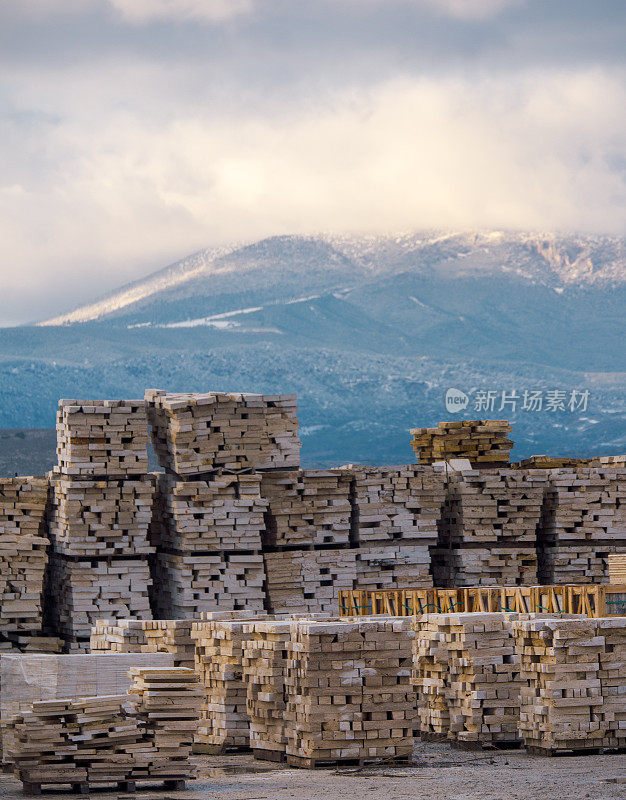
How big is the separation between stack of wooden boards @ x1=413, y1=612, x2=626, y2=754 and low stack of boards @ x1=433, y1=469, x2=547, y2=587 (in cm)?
396

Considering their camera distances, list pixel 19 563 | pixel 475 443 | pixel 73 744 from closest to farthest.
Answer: pixel 73 744 < pixel 19 563 < pixel 475 443

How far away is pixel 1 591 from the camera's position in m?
16.6

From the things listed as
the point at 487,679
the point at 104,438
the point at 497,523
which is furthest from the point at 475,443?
the point at 487,679

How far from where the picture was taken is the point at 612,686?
12.6m

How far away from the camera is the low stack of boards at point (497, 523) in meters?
17.8

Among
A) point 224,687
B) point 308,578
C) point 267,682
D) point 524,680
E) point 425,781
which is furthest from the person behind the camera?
point 308,578

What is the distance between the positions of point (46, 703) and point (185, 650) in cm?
302

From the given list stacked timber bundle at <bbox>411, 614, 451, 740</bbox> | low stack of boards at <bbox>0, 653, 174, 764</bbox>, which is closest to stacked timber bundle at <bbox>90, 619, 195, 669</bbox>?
low stack of boards at <bbox>0, 653, 174, 764</bbox>

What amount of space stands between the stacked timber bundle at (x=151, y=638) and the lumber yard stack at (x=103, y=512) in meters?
1.61

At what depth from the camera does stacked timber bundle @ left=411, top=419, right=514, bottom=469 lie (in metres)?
19.5

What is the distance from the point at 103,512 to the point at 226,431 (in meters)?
1.77

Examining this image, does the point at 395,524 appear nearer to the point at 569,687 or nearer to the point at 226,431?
the point at 226,431

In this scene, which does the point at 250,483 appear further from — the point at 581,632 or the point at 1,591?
the point at 581,632

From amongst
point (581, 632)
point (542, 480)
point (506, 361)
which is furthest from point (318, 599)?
point (506, 361)
